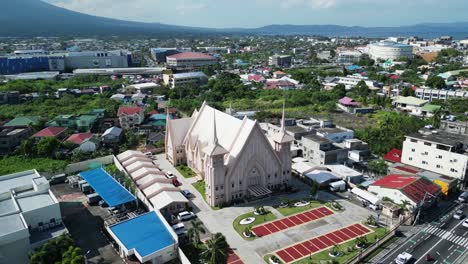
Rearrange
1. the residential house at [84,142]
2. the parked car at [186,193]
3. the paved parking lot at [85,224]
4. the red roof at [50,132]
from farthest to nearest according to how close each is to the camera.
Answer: the red roof at [50,132] < the residential house at [84,142] < the parked car at [186,193] < the paved parking lot at [85,224]

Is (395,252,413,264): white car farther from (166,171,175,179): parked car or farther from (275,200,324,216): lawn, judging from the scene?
(166,171,175,179): parked car

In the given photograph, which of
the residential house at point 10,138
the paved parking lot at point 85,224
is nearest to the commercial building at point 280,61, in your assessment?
the residential house at point 10,138

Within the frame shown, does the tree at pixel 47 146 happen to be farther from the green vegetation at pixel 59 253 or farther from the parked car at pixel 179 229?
the parked car at pixel 179 229

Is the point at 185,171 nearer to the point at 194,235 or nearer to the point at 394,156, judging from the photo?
the point at 194,235

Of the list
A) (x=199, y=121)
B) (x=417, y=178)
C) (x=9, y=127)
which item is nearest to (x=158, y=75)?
(x=9, y=127)

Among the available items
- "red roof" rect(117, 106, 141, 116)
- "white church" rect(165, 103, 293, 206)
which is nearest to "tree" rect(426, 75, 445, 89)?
"white church" rect(165, 103, 293, 206)

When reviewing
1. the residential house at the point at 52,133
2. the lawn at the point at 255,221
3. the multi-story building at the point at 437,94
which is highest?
the multi-story building at the point at 437,94
